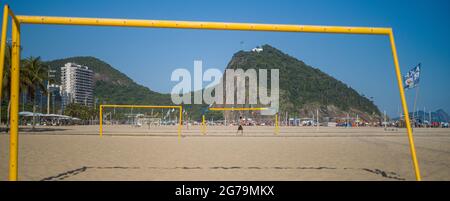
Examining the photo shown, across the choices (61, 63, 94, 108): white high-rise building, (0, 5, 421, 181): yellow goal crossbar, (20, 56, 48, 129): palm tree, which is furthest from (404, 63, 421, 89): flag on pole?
(61, 63, 94, 108): white high-rise building

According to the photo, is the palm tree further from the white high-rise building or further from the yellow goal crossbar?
the white high-rise building

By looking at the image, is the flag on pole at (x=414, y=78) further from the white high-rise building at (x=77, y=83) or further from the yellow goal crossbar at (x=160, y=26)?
the white high-rise building at (x=77, y=83)

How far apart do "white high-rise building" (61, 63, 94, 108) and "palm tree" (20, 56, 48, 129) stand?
411 ft

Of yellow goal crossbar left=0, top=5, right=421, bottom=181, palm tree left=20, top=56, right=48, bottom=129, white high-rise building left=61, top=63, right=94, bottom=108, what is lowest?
yellow goal crossbar left=0, top=5, right=421, bottom=181

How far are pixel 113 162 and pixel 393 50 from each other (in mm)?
6041

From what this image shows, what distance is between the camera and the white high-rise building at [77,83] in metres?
154

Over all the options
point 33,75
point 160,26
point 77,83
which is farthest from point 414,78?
point 77,83

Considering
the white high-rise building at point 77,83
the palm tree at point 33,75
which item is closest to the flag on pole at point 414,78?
the palm tree at point 33,75

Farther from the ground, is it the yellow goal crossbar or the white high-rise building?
the white high-rise building

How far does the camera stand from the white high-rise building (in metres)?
154

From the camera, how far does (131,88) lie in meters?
153
